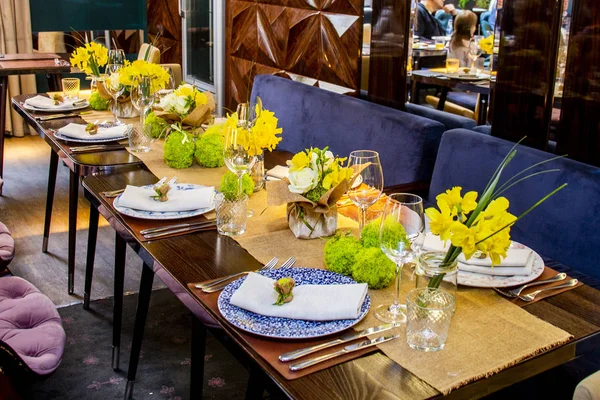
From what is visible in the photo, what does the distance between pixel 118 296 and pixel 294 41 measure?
2664mm

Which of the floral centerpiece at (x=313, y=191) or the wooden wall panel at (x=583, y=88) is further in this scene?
the wooden wall panel at (x=583, y=88)

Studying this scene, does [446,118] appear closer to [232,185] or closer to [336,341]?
[232,185]

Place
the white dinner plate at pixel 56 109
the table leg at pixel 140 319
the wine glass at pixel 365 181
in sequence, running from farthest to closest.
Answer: the white dinner plate at pixel 56 109 → the table leg at pixel 140 319 → the wine glass at pixel 365 181

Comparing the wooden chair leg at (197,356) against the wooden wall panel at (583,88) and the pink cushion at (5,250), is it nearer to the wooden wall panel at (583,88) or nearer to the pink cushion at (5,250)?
the pink cushion at (5,250)

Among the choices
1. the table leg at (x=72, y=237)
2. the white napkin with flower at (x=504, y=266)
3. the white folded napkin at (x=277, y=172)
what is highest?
the white folded napkin at (x=277, y=172)

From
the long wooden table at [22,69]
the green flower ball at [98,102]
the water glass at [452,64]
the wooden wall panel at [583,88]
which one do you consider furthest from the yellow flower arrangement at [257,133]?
the long wooden table at [22,69]

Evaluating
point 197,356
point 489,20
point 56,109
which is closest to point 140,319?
point 197,356

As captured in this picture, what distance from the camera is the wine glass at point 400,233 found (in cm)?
146

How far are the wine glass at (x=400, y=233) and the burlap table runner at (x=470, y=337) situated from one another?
0.38 feet

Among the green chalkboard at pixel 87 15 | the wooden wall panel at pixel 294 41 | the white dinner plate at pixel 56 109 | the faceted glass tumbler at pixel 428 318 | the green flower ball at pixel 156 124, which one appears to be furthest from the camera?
the green chalkboard at pixel 87 15

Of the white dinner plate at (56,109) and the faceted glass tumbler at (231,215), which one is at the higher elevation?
the white dinner plate at (56,109)

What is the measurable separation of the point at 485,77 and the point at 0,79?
323 cm

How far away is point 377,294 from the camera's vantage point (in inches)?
62.8

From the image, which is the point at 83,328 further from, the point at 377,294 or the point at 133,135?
the point at 377,294
